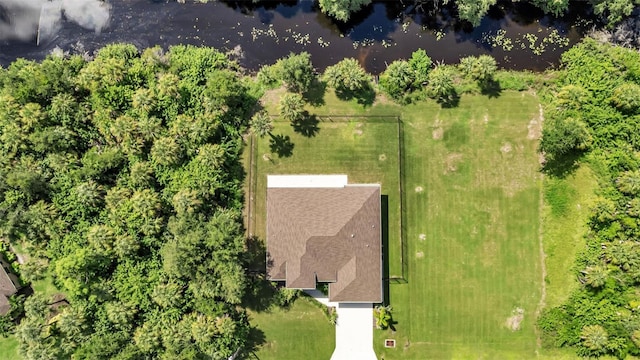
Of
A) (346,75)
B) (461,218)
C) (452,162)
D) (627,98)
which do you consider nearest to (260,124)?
(346,75)

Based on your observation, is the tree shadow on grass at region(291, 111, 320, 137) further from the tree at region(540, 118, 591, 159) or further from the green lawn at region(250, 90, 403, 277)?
the tree at region(540, 118, 591, 159)

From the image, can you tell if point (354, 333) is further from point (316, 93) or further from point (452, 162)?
point (316, 93)

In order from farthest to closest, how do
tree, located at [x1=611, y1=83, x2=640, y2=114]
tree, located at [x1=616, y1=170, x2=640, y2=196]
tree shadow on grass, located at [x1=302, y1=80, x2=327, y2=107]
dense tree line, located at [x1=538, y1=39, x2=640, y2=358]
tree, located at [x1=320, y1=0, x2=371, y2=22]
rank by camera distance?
tree shadow on grass, located at [x1=302, y1=80, x2=327, y2=107]
tree, located at [x1=320, y1=0, x2=371, y2=22]
dense tree line, located at [x1=538, y1=39, x2=640, y2=358]
tree, located at [x1=611, y1=83, x2=640, y2=114]
tree, located at [x1=616, y1=170, x2=640, y2=196]

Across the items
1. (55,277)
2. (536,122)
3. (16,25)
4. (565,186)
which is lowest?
(55,277)

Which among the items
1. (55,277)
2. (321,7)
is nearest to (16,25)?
(55,277)

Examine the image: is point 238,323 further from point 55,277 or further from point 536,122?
point 536,122

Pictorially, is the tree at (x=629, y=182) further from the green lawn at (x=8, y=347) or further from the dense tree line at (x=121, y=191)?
the green lawn at (x=8, y=347)

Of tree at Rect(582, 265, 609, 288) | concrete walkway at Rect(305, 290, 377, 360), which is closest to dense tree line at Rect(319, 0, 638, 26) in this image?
tree at Rect(582, 265, 609, 288)
